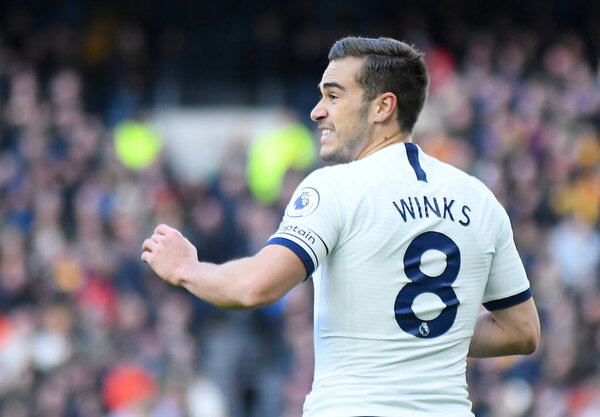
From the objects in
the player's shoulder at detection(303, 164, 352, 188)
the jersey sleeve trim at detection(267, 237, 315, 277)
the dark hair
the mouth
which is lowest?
the jersey sleeve trim at detection(267, 237, 315, 277)

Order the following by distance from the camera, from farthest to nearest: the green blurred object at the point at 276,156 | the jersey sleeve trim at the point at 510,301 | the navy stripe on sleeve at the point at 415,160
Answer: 1. the green blurred object at the point at 276,156
2. the jersey sleeve trim at the point at 510,301
3. the navy stripe on sleeve at the point at 415,160

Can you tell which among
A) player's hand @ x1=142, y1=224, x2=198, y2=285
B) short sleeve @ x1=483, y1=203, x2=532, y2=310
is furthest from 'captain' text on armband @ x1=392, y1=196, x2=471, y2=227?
Result: player's hand @ x1=142, y1=224, x2=198, y2=285

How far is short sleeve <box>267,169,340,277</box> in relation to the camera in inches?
135

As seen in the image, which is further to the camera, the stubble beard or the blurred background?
the blurred background

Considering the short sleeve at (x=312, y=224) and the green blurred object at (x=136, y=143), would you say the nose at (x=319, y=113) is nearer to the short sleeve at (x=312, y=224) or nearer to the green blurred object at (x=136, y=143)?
the short sleeve at (x=312, y=224)

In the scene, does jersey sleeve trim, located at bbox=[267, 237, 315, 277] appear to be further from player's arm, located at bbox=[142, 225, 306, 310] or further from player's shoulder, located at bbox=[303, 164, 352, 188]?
player's shoulder, located at bbox=[303, 164, 352, 188]

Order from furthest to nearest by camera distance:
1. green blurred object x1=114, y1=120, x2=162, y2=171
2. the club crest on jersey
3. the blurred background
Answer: green blurred object x1=114, y1=120, x2=162, y2=171 → the blurred background → the club crest on jersey

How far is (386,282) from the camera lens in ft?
11.7

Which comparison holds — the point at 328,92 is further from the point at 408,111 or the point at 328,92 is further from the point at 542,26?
the point at 542,26

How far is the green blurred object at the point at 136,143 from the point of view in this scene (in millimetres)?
14617

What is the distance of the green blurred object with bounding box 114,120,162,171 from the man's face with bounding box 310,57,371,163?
1069cm

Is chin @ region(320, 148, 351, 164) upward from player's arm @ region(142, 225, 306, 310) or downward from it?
upward

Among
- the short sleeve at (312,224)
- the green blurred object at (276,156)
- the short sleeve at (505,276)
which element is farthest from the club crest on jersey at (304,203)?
the green blurred object at (276,156)

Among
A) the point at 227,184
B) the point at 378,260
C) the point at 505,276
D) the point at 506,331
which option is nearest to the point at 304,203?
the point at 378,260
